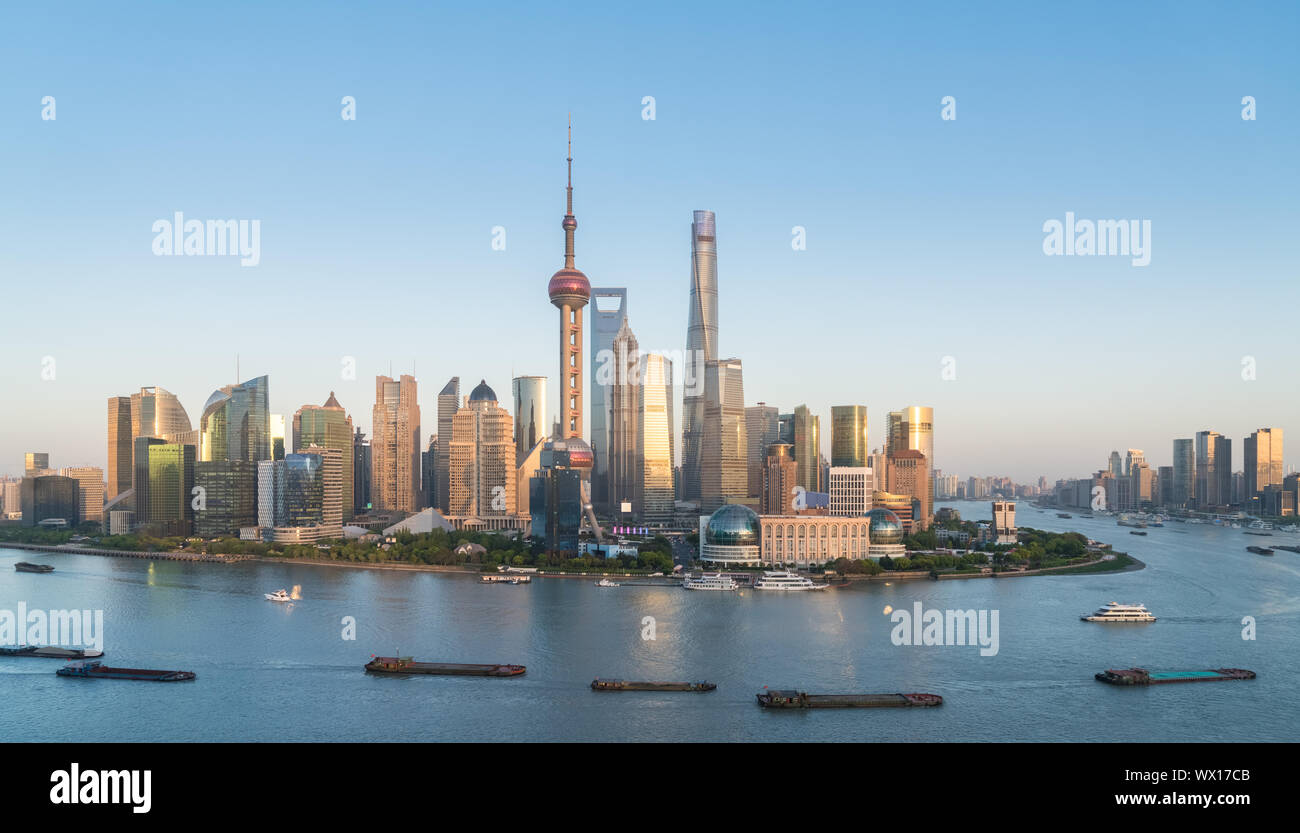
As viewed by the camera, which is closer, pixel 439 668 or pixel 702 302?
pixel 439 668

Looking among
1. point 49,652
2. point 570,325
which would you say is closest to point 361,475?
point 570,325

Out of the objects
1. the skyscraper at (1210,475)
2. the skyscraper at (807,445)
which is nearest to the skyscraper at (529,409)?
the skyscraper at (807,445)

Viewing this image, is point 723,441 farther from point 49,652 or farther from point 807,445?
Result: point 49,652

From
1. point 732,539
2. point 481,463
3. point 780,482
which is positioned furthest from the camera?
point 481,463

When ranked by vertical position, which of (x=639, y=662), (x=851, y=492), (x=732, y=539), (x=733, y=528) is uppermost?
(x=851, y=492)

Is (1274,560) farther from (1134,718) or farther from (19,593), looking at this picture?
(19,593)

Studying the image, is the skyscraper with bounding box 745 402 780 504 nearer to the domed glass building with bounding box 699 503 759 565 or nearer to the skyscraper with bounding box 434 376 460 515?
the skyscraper with bounding box 434 376 460 515

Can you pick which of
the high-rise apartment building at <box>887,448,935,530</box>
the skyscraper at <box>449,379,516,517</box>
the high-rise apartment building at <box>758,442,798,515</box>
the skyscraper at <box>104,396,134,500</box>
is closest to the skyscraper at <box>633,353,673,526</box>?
the skyscraper at <box>449,379,516,517</box>
